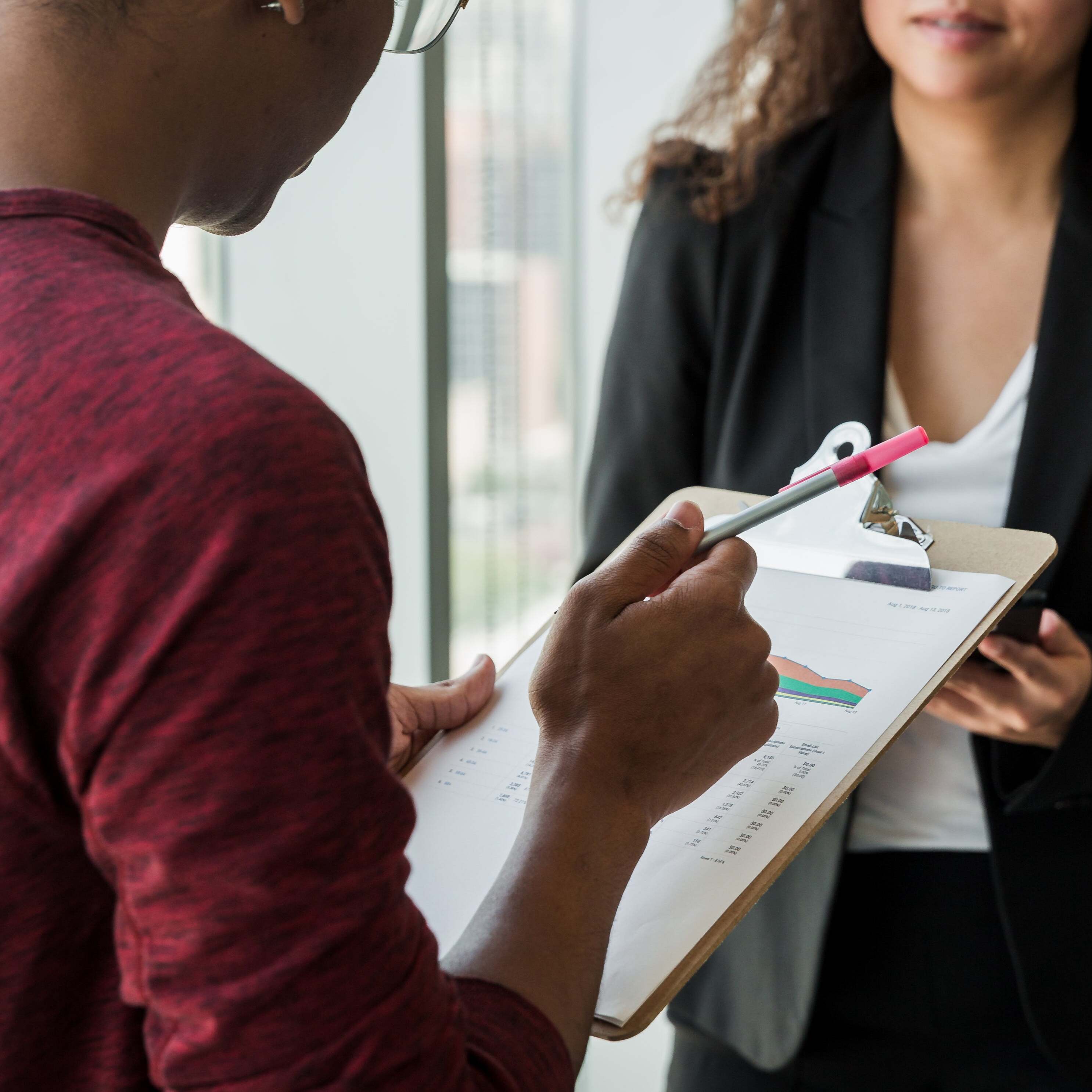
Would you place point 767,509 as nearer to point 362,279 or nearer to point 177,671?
point 177,671

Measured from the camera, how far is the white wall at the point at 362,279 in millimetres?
1490

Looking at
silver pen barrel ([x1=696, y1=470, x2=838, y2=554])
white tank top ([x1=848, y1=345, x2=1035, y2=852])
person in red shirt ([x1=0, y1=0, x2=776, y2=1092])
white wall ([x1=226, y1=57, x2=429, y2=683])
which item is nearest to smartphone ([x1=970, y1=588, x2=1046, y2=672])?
white tank top ([x1=848, y1=345, x2=1035, y2=852])

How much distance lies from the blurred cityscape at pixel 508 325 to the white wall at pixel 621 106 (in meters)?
0.04

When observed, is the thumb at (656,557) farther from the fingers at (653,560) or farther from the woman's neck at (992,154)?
the woman's neck at (992,154)

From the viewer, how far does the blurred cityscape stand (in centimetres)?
169

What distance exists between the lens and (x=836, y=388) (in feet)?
3.96

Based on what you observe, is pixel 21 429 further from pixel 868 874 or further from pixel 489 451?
pixel 489 451

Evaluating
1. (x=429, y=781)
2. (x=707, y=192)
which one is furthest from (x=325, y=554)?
(x=707, y=192)

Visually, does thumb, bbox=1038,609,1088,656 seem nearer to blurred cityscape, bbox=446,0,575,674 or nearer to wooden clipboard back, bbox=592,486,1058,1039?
wooden clipboard back, bbox=592,486,1058,1039

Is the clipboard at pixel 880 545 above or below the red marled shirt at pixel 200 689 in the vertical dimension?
below

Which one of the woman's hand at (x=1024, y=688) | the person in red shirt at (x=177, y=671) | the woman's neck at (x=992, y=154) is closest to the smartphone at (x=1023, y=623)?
the woman's hand at (x=1024, y=688)

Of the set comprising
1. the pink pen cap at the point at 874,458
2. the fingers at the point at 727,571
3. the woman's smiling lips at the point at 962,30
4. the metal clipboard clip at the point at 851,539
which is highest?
the woman's smiling lips at the point at 962,30

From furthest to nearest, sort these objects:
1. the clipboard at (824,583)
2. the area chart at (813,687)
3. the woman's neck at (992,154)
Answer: the woman's neck at (992,154) < the area chart at (813,687) < the clipboard at (824,583)

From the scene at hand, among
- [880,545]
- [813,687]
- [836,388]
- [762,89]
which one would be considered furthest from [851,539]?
[762,89]
